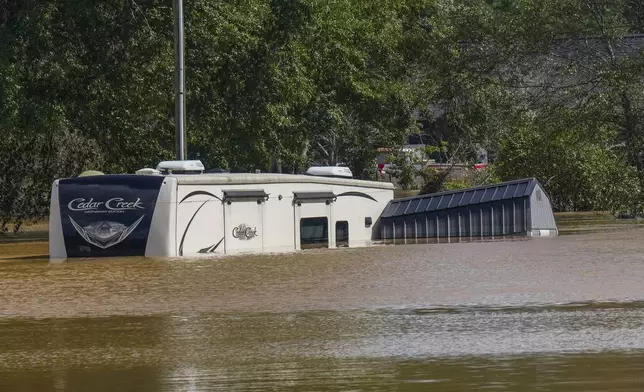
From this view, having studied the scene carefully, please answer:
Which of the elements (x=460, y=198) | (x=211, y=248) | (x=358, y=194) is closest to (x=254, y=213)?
(x=211, y=248)

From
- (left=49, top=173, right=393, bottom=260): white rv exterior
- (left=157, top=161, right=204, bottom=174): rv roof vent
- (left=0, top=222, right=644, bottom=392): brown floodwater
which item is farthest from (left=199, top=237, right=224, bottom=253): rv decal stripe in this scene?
(left=157, top=161, right=204, bottom=174): rv roof vent

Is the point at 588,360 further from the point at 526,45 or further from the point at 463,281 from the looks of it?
the point at 526,45

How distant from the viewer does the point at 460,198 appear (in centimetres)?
3328

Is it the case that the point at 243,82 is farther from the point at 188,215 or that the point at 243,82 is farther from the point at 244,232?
the point at 188,215

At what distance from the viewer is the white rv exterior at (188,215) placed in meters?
25.7

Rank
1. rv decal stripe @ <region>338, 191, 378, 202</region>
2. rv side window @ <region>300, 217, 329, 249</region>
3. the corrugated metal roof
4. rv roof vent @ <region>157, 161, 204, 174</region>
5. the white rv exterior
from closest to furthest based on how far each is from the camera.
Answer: the white rv exterior
rv roof vent @ <region>157, 161, 204, 174</region>
rv side window @ <region>300, 217, 329, 249</region>
rv decal stripe @ <region>338, 191, 378, 202</region>
the corrugated metal roof

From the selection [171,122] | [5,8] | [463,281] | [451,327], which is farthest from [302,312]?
[171,122]

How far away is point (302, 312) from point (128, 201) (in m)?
9.66

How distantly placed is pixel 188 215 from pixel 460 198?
906 cm

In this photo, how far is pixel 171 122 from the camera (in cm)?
3819

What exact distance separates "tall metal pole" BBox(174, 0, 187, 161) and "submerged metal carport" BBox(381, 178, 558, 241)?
5.20 metres

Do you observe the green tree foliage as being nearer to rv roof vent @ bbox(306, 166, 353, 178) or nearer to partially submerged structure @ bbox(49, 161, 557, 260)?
partially submerged structure @ bbox(49, 161, 557, 260)

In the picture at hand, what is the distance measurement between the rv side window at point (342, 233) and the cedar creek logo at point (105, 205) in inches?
265

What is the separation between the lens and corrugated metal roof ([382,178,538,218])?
3247cm
